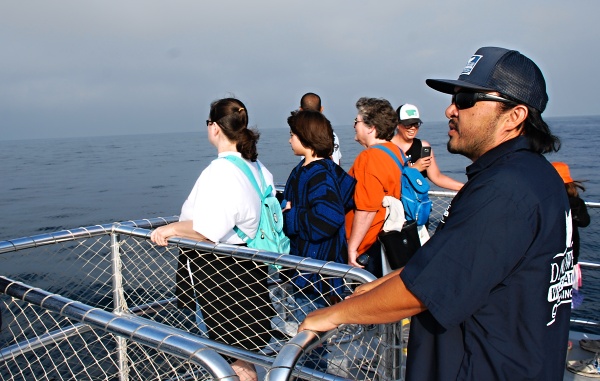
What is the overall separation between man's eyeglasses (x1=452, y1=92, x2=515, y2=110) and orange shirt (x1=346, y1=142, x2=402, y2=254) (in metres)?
1.82

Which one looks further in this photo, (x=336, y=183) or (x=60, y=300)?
(x=336, y=183)

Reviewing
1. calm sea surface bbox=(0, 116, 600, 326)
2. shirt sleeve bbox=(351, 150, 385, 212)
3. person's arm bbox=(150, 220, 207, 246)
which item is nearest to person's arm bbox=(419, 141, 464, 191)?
shirt sleeve bbox=(351, 150, 385, 212)

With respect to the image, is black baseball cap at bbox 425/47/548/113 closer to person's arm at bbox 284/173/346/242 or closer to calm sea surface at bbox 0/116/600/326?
person's arm at bbox 284/173/346/242

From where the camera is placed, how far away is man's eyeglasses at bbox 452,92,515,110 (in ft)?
4.51

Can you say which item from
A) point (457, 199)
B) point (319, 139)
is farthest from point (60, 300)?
point (319, 139)

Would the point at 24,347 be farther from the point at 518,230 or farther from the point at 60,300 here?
the point at 518,230

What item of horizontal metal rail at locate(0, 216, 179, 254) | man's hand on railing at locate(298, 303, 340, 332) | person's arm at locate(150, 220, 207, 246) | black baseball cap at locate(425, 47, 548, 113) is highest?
black baseball cap at locate(425, 47, 548, 113)

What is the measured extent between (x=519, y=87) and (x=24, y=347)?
216 centimetres

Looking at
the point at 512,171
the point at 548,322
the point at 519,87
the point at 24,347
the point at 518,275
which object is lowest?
the point at 24,347

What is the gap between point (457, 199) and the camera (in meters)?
1.30

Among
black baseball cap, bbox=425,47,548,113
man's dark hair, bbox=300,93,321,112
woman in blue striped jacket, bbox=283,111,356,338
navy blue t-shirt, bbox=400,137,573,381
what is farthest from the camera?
man's dark hair, bbox=300,93,321,112

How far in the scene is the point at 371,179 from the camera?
328cm

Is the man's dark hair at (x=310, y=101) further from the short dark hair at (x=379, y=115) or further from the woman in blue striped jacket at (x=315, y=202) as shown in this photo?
the woman in blue striped jacket at (x=315, y=202)

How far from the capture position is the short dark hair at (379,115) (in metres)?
3.46
